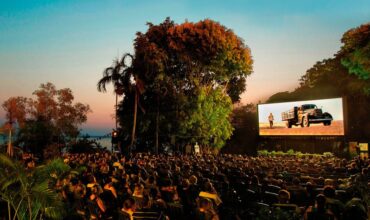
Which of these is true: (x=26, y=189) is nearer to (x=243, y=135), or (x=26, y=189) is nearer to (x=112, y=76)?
(x=112, y=76)

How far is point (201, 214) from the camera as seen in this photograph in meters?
7.00

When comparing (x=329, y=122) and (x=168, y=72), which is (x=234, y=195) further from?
(x=168, y=72)

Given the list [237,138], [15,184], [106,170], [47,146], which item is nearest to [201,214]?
[15,184]

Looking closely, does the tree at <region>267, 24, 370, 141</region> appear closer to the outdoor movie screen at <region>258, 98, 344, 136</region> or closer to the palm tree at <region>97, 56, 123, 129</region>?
the outdoor movie screen at <region>258, 98, 344, 136</region>

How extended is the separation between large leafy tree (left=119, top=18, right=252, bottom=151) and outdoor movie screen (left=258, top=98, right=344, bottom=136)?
11.8ft

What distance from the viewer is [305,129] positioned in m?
29.0

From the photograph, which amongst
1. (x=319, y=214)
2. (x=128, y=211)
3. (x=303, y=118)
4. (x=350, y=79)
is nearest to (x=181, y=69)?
(x=303, y=118)

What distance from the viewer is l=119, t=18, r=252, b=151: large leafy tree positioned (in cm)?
3070

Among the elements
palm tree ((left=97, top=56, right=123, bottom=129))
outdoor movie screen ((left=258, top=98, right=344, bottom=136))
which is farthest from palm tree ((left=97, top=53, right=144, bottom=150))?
outdoor movie screen ((left=258, top=98, right=344, bottom=136))

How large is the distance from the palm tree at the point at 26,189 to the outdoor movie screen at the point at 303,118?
2450cm

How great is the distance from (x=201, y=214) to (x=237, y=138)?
3288 centimetres

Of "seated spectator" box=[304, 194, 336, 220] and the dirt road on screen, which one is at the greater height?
the dirt road on screen

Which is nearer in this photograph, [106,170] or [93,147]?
[106,170]

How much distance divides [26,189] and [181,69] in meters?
27.2
